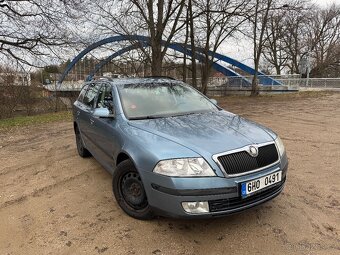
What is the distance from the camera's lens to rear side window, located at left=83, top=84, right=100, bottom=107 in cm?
539

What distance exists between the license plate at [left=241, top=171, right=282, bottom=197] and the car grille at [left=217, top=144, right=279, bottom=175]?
12 centimetres

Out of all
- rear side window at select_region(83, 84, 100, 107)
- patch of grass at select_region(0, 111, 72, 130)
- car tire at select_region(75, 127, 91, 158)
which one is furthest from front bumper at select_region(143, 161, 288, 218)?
patch of grass at select_region(0, 111, 72, 130)

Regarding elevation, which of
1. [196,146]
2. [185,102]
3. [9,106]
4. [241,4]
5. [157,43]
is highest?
[241,4]

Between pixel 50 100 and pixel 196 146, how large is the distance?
2439 cm

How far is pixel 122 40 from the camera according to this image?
18.7 meters

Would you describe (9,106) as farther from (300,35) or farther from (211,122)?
(300,35)

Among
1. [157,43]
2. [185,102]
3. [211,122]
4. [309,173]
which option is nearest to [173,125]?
[211,122]

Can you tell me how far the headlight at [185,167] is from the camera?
2.92m

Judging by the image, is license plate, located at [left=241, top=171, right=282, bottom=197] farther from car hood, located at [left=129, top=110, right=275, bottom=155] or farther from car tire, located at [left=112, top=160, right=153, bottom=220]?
car tire, located at [left=112, top=160, right=153, bottom=220]

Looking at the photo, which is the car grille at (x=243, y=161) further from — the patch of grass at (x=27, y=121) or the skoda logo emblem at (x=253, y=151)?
the patch of grass at (x=27, y=121)

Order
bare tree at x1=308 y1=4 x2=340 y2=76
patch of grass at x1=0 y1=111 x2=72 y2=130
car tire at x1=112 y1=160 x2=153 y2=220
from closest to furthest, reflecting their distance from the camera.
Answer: car tire at x1=112 y1=160 x2=153 y2=220, patch of grass at x1=0 y1=111 x2=72 y2=130, bare tree at x1=308 y1=4 x2=340 y2=76

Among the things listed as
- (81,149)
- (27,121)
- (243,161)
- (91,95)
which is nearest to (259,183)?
(243,161)

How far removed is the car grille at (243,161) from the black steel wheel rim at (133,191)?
3.18 ft

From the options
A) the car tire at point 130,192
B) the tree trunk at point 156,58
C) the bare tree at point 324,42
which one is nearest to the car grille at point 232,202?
→ the car tire at point 130,192
